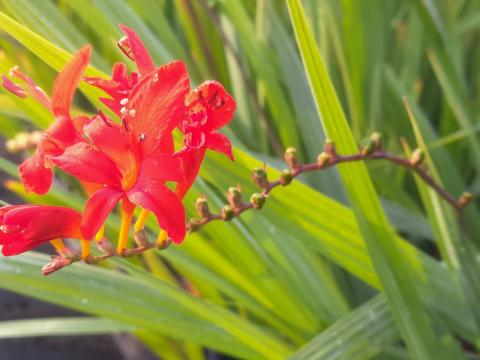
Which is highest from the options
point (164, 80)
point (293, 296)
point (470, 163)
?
point (164, 80)

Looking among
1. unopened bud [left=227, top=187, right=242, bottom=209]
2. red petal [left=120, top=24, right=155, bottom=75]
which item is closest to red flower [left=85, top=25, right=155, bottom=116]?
red petal [left=120, top=24, right=155, bottom=75]

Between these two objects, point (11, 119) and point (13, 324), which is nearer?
point (13, 324)

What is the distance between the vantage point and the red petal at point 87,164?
0.34 m

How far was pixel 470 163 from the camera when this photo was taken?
3.20 feet

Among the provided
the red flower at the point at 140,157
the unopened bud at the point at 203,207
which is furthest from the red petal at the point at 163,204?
the unopened bud at the point at 203,207

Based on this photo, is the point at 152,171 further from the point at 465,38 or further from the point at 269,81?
the point at 465,38

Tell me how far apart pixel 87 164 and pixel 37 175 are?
0.05 metres

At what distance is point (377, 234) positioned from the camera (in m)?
0.54

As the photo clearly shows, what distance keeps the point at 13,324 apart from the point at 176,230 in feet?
1.64

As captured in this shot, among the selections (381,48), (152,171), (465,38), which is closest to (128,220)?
(152,171)

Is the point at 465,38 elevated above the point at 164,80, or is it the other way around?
the point at 164,80

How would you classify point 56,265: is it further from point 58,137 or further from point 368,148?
point 368,148

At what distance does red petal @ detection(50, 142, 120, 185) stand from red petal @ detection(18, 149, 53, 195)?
0.03 metres

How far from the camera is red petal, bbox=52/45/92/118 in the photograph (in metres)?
0.37
